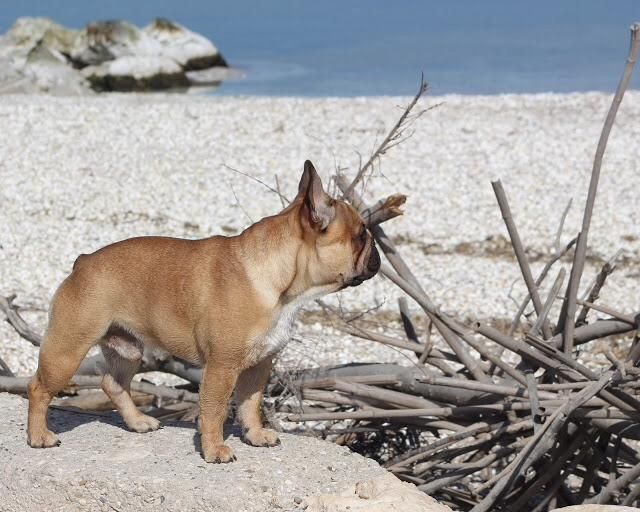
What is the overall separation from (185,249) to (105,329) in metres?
0.49

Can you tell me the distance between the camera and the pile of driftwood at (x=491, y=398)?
4750 millimetres

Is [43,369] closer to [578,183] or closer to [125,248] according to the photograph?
[125,248]

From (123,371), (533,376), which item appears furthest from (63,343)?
(533,376)

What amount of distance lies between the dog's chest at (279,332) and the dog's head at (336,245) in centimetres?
16

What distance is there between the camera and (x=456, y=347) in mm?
5348

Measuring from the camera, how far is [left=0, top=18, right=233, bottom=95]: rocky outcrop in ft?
91.5

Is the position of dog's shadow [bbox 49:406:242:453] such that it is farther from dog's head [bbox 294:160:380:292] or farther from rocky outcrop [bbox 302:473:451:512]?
dog's head [bbox 294:160:380:292]

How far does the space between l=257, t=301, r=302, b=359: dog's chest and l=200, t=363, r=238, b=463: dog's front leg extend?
159 mm

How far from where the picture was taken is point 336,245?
425 cm

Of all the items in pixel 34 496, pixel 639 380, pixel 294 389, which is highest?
pixel 639 380

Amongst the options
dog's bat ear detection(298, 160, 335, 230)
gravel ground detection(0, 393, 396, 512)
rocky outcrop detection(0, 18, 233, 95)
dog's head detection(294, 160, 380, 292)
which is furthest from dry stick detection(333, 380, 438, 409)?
rocky outcrop detection(0, 18, 233, 95)

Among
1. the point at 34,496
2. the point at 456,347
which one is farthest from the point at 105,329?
the point at 456,347

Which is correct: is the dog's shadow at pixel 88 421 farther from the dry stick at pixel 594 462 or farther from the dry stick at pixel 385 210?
the dry stick at pixel 594 462

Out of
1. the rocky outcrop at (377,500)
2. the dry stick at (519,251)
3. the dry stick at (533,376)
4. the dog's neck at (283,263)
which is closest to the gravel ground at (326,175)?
the dry stick at (519,251)
